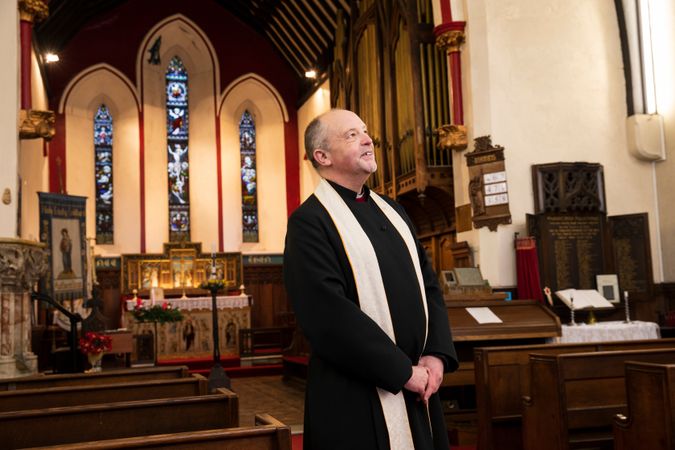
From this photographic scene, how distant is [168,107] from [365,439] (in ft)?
47.3

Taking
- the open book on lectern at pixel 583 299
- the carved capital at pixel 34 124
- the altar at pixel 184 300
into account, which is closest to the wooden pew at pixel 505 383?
the open book on lectern at pixel 583 299

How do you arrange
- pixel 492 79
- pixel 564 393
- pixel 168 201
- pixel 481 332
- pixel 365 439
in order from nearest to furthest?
pixel 365 439 → pixel 564 393 → pixel 481 332 → pixel 492 79 → pixel 168 201

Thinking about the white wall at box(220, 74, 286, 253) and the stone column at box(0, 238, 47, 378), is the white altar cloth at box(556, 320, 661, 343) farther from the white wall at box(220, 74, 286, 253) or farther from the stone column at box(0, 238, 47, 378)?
the white wall at box(220, 74, 286, 253)

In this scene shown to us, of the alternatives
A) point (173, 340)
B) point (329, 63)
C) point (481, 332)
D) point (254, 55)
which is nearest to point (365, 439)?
point (481, 332)

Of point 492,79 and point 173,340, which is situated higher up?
point 492,79

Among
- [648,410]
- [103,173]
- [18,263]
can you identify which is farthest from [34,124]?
[103,173]

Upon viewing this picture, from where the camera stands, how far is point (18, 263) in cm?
682

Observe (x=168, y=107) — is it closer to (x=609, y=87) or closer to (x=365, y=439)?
(x=609, y=87)

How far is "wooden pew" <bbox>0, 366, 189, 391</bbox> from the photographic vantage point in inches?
168

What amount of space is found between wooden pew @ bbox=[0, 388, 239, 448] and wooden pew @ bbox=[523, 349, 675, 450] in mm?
1931

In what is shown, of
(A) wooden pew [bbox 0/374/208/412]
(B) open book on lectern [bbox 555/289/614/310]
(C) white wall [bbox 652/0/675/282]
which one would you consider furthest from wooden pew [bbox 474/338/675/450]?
(C) white wall [bbox 652/0/675/282]

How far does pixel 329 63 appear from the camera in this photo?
45.6 ft

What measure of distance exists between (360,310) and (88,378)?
2.85 meters

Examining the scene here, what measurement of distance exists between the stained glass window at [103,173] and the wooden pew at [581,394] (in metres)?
12.0
